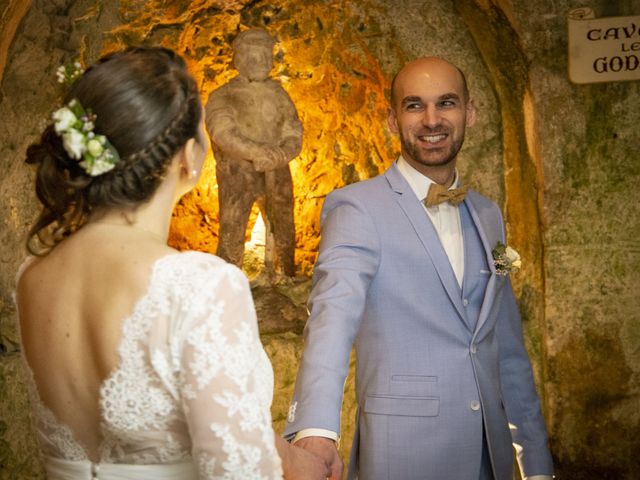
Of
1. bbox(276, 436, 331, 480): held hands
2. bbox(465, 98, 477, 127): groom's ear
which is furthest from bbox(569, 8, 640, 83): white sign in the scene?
bbox(276, 436, 331, 480): held hands

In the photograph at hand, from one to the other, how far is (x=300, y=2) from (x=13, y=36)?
53.7 inches

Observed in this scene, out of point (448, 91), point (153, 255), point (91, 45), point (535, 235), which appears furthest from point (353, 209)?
point (91, 45)

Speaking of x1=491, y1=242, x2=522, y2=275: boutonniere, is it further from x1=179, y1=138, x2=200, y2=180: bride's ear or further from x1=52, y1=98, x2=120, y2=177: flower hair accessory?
x1=52, y1=98, x2=120, y2=177: flower hair accessory

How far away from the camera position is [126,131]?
1.68m

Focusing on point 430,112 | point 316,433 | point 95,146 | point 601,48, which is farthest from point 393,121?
point 95,146

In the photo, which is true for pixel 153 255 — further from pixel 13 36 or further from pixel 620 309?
pixel 620 309

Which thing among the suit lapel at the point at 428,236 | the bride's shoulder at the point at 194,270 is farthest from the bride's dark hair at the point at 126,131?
the suit lapel at the point at 428,236

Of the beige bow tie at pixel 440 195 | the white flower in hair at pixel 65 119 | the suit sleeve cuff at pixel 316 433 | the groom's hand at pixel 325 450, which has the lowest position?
the groom's hand at pixel 325 450

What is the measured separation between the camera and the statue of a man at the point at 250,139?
4.13 meters

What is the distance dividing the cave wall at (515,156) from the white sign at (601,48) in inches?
1.5

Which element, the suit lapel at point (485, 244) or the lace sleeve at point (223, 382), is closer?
the lace sleeve at point (223, 382)

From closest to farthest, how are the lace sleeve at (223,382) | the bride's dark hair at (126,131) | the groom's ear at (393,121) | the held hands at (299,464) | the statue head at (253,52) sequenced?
the lace sleeve at (223,382), the bride's dark hair at (126,131), the held hands at (299,464), the groom's ear at (393,121), the statue head at (253,52)

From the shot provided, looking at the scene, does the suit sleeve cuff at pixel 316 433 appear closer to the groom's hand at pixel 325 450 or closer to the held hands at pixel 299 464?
the groom's hand at pixel 325 450

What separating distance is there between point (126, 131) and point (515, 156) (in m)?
2.69
